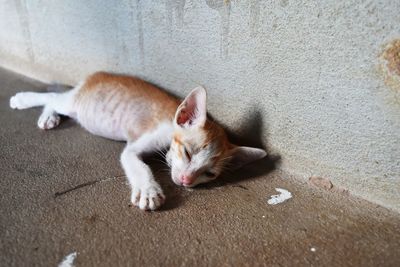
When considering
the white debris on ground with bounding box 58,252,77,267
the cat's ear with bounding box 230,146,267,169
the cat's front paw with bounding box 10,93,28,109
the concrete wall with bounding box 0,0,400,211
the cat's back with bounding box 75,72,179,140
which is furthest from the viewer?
the cat's front paw with bounding box 10,93,28,109

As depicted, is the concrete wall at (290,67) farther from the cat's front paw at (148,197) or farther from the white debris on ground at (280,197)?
the cat's front paw at (148,197)

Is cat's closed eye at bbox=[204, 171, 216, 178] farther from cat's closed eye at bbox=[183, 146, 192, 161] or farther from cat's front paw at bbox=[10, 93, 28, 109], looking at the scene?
cat's front paw at bbox=[10, 93, 28, 109]

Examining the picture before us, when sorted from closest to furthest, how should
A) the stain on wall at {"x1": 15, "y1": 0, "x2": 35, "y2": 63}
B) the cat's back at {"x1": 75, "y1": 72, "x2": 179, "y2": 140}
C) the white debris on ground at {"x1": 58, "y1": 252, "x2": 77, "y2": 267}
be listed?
the white debris on ground at {"x1": 58, "y1": 252, "x2": 77, "y2": 267} < the cat's back at {"x1": 75, "y1": 72, "x2": 179, "y2": 140} < the stain on wall at {"x1": 15, "y1": 0, "x2": 35, "y2": 63}

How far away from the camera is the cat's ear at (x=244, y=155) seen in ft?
4.75

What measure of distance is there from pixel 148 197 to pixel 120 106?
61cm

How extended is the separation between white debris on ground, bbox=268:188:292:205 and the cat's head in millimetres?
159

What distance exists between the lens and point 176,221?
1.22m

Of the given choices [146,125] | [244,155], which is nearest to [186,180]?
[244,155]

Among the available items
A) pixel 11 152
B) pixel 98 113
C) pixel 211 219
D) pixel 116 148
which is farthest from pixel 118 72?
pixel 211 219

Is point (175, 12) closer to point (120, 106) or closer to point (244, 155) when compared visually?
point (120, 106)

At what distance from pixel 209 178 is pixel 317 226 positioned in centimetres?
43

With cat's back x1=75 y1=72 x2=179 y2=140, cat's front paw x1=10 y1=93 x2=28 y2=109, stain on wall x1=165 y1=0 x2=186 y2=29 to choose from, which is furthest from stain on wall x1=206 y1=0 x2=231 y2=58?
cat's front paw x1=10 y1=93 x2=28 y2=109

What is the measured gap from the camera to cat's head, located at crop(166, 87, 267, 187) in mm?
1368

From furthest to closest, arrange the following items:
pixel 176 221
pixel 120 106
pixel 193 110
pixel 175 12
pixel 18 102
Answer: pixel 18 102 → pixel 120 106 → pixel 175 12 → pixel 193 110 → pixel 176 221
